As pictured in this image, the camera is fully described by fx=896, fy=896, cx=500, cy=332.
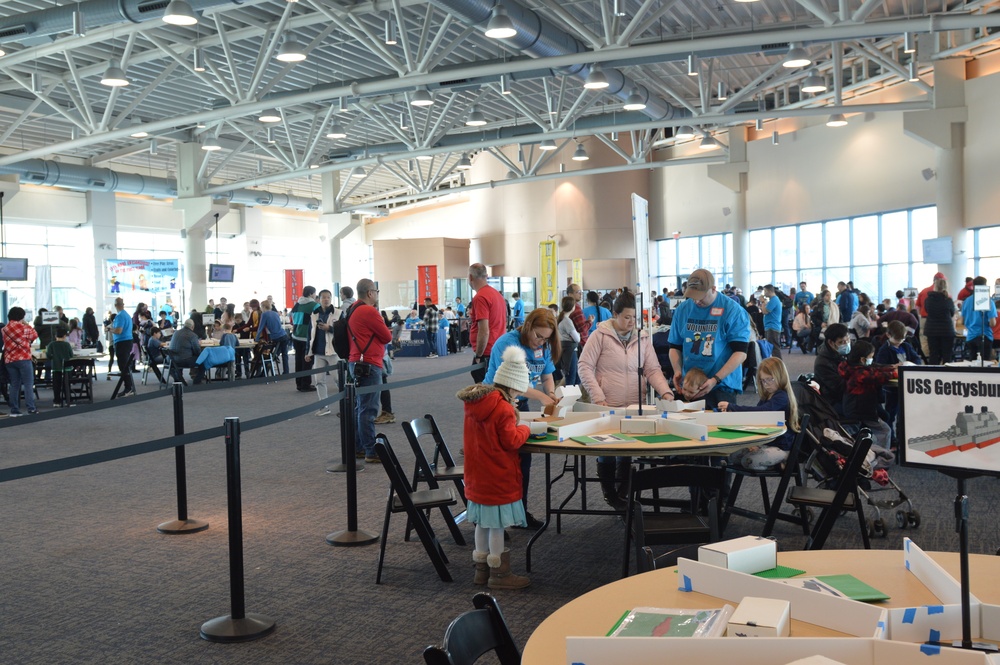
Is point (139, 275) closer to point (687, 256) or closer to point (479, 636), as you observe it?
point (687, 256)

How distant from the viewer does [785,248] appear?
21.8m

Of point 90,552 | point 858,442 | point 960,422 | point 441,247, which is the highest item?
point 441,247

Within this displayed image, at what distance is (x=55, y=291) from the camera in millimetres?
24859

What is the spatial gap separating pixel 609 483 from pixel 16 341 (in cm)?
881

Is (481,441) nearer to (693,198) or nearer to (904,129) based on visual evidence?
(904,129)

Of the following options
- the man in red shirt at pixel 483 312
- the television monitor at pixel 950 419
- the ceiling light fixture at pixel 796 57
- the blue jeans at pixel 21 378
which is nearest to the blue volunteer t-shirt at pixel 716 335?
the man in red shirt at pixel 483 312

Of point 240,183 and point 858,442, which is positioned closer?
point 858,442

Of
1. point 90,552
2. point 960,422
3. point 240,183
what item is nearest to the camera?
point 960,422

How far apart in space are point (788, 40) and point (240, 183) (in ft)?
42.5

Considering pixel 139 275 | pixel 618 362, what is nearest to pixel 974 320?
pixel 618 362

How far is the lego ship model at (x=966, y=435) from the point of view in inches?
68.4

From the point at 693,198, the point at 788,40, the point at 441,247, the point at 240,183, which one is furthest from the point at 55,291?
the point at 788,40

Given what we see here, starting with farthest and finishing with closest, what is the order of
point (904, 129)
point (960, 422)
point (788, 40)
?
point (904, 129) → point (788, 40) → point (960, 422)

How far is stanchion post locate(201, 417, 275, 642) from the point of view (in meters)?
3.69
